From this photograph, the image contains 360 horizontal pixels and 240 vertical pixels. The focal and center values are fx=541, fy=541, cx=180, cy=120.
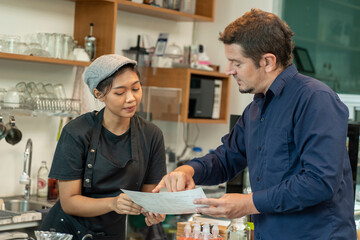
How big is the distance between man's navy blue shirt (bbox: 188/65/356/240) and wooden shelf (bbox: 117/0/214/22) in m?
2.33

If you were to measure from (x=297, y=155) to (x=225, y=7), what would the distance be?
3270 mm

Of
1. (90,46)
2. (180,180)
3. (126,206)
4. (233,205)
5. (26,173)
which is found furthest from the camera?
(90,46)

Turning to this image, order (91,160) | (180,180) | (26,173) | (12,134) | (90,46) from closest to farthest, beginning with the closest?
(180,180), (91,160), (12,134), (26,173), (90,46)

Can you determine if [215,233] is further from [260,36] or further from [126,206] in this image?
[260,36]

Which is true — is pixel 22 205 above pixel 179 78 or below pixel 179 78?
below

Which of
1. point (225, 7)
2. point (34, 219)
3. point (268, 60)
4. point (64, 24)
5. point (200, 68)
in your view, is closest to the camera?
point (268, 60)

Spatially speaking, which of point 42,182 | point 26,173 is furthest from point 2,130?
point 42,182

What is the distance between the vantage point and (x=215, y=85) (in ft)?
14.8

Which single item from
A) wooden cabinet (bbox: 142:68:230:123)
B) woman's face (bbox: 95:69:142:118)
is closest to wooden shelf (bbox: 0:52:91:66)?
wooden cabinet (bbox: 142:68:230:123)

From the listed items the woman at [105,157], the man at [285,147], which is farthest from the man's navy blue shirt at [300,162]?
the woman at [105,157]

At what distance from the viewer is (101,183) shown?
229cm

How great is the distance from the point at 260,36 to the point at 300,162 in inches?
16.3

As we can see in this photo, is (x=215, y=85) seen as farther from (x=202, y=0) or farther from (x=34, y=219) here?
(x=34, y=219)

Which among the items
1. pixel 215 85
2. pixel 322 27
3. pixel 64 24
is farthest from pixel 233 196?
pixel 322 27
